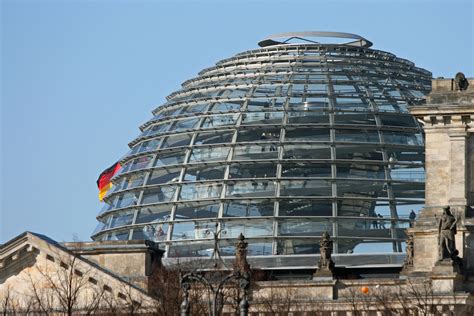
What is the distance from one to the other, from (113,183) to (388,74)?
53.6ft

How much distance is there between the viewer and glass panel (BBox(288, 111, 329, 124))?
529 feet

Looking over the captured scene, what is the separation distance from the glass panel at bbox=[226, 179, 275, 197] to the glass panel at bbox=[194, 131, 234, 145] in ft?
12.5

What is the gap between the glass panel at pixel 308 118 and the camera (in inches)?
6354

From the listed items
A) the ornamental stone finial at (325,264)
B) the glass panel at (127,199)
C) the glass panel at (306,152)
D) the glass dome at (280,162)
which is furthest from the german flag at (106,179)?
the ornamental stone finial at (325,264)

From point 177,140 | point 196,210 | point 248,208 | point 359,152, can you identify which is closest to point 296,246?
point 248,208

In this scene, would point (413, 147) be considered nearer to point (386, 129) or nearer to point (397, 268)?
point (386, 129)

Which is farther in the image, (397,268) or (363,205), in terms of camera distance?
(363,205)

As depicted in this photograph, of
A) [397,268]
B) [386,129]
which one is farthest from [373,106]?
[397,268]

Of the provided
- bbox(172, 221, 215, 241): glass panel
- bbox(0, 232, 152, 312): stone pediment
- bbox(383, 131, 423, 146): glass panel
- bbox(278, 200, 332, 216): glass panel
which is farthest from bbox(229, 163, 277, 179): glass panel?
bbox(0, 232, 152, 312): stone pediment

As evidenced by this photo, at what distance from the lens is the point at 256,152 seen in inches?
6309

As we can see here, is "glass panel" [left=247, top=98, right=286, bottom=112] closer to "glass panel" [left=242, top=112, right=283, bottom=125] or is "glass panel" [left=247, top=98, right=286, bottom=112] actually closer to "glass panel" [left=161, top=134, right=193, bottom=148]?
"glass panel" [left=242, top=112, right=283, bottom=125]

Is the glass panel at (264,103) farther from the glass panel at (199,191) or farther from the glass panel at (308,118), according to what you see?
the glass panel at (199,191)

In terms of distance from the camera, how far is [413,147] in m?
158

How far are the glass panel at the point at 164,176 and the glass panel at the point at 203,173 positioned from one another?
2.67ft
